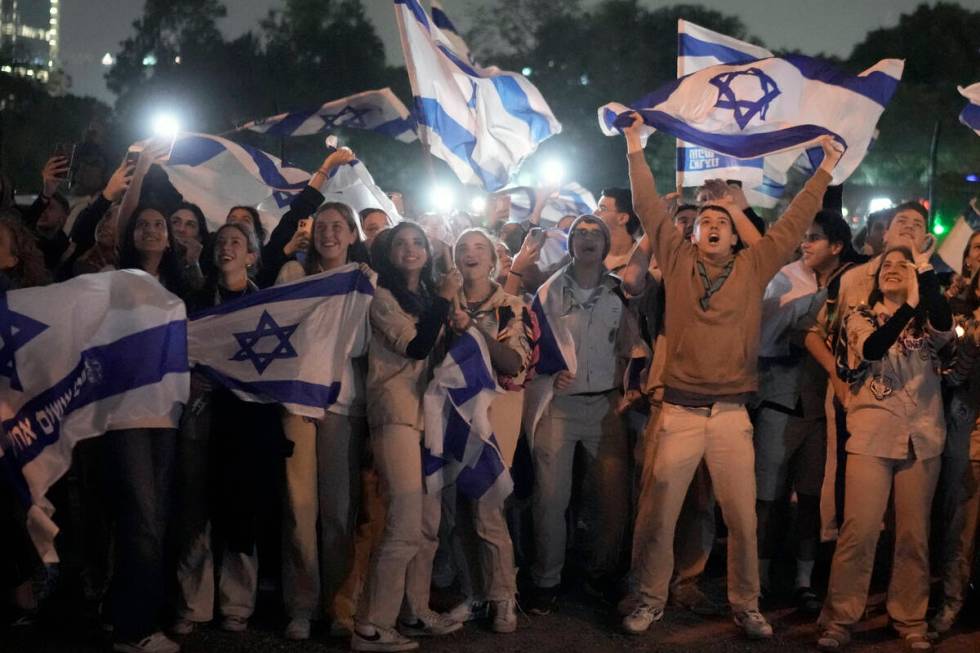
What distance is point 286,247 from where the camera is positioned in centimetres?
746

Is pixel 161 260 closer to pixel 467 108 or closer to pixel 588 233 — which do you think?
pixel 588 233

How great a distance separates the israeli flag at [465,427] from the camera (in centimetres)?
651

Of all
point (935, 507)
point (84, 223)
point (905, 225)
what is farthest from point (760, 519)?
point (84, 223)

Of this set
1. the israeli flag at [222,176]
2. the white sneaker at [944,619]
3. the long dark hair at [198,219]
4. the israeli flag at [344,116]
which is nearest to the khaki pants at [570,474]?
the white sneaker at [944,619]

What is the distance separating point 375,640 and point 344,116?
5976 millimetres

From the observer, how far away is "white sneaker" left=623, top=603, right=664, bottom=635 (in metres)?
6.66

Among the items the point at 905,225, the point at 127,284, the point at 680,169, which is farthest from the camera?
the point at 680,169

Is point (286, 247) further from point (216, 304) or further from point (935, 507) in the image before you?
point (935, 507)

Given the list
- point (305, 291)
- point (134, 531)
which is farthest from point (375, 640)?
point (305, 291)

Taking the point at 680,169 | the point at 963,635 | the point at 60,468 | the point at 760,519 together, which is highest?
the point at 680,169

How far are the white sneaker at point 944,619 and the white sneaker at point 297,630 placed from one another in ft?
11.5

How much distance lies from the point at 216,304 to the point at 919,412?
12.8 ft

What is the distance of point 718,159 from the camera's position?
8.30m

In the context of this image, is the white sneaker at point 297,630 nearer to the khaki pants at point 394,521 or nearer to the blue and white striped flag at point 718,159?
the khaki pants at point 394,521
